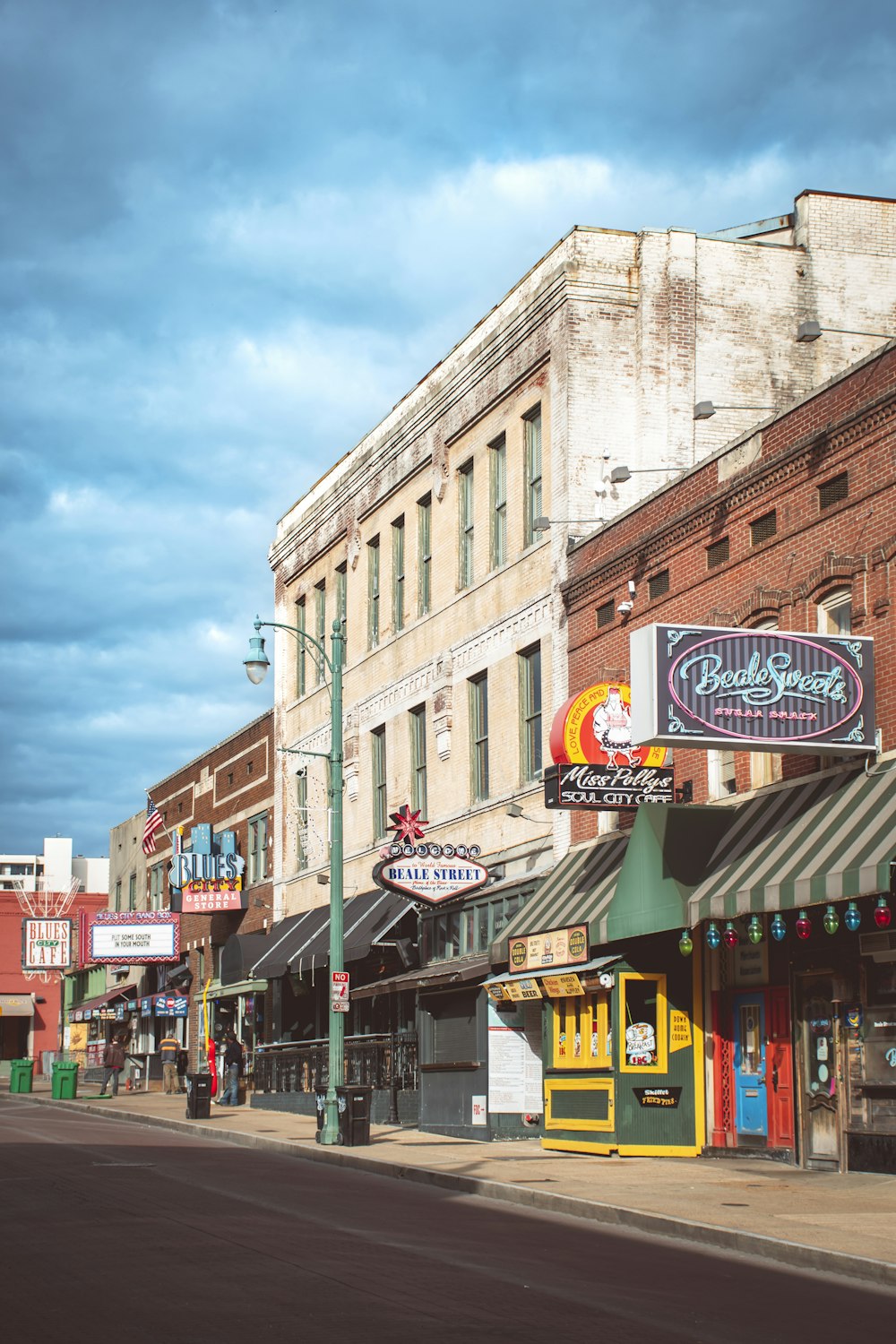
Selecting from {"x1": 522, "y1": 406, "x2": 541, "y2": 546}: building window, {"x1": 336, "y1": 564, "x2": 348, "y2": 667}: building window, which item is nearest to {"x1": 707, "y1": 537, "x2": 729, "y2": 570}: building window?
{"x1": 522, "y1": 406, "x2": 541, "y2": 546}: building window

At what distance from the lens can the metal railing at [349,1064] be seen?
103ft

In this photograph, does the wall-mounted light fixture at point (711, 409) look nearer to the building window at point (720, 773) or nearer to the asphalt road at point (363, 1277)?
the building window at point (720, 773)

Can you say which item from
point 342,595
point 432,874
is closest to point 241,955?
point 342,595

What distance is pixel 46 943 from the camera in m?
67.2

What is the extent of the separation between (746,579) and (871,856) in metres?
6.48

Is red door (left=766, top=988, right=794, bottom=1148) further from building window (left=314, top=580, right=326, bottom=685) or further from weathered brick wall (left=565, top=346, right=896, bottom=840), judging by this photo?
building window (left=314, top=580, right=326, bottom=685)

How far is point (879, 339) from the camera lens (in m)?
30.2

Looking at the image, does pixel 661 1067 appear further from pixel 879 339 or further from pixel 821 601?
pixel 879 339

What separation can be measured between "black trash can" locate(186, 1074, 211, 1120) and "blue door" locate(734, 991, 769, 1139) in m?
13.6

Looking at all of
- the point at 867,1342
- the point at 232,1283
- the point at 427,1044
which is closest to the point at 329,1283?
the point at 232,1283

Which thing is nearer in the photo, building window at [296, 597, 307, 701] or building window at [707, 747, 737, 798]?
building window at [707, 747, 737, 798]

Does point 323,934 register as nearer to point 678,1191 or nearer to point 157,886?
point 678,1191

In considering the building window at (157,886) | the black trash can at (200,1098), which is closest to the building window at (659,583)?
the black trash can at (200,1098)

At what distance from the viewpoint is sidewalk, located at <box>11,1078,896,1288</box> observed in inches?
549
